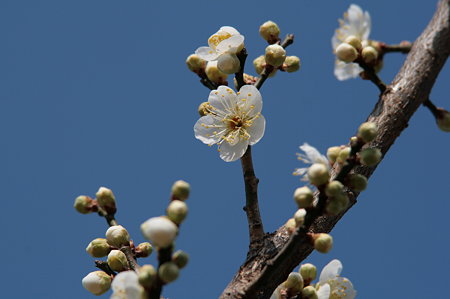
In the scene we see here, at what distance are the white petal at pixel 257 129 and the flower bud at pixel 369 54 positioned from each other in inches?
23.2

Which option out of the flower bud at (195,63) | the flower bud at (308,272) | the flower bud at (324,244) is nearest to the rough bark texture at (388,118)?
the flower bud at (324,244)

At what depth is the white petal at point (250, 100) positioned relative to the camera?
2.64 meters

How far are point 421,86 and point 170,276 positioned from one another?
1182 millimetres

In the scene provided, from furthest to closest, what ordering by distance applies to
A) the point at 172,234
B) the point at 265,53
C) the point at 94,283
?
the point at 265,53 → the point at 94,283 → the point at 172,234

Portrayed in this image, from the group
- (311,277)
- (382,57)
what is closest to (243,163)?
(311,277)

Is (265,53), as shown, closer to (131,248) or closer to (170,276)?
(131,248)

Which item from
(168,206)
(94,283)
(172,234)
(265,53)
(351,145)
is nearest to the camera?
(172,234)

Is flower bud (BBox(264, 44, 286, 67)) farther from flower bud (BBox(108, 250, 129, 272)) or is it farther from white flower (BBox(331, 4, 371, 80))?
flower bud (BBox(108, 250, 129, 272))

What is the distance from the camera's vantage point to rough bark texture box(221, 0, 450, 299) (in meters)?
2.12

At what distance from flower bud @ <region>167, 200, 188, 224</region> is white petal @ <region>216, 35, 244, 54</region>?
3.31ft

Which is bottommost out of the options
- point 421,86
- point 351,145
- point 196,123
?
point 351,145

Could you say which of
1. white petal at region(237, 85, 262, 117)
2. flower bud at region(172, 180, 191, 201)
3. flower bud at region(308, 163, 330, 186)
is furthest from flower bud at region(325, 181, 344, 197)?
white petal at region(237, 85, 262, 117)

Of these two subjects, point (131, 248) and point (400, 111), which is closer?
point (400, 111)

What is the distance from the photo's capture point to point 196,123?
2.83 m
